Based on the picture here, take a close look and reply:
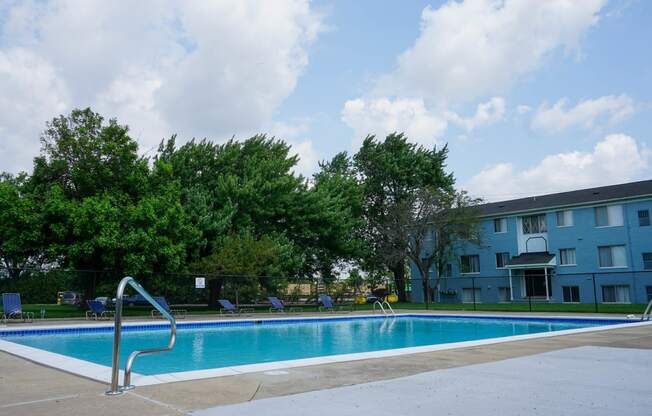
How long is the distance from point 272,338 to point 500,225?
25649 mm

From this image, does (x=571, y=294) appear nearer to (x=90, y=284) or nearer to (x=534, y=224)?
(x=534, y=224)

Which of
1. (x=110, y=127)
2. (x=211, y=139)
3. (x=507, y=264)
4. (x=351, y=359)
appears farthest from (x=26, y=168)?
(x=507, y=264)

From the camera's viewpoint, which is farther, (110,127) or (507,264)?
(507,264)

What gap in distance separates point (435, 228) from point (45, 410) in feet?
102

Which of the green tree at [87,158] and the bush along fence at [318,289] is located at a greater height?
the green tree at [87,158]

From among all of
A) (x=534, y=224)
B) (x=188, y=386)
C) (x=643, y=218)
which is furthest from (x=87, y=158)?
(x=643, y=218)

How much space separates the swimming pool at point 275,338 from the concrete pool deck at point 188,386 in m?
0.89

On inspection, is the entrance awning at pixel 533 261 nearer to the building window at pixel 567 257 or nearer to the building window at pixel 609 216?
the building window at pixel 567 257

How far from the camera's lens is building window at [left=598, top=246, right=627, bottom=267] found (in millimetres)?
31750

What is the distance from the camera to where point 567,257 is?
112ft

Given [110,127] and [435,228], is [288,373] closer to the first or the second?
[110,127]

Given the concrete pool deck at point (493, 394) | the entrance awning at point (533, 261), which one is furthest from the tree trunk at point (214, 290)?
the entrance awning at point (533, 261)

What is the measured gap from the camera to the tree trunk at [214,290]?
2478cm

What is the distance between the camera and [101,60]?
16.6m
